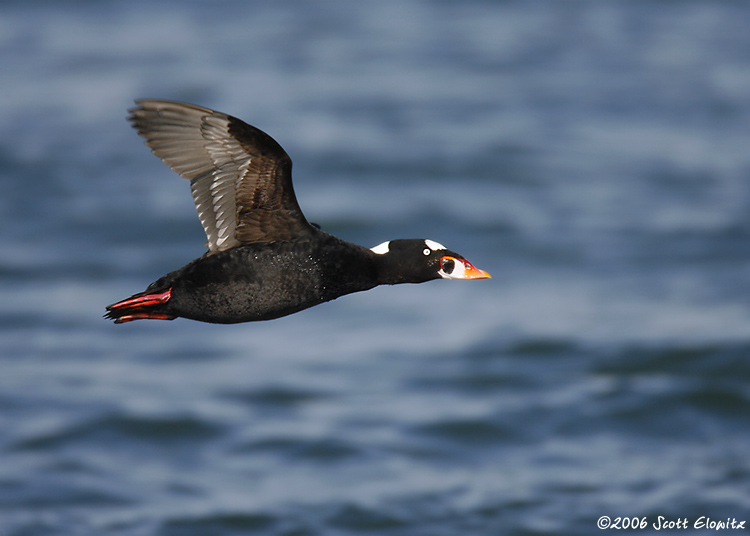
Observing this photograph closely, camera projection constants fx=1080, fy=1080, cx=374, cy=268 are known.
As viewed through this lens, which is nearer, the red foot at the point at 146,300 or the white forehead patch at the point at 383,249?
the red foot at the point at 146,300

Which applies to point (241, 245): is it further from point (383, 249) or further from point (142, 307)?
point (383, 249)

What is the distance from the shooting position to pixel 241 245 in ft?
24.7

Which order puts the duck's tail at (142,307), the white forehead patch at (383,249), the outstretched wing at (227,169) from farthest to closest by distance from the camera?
the white forehead patch at (383,249) → the duck's tail at (142,307) → the outstretched wing at (227,169)

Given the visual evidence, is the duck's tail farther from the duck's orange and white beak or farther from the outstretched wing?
the duck's orange and white beak

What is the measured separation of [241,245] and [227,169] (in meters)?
0.54

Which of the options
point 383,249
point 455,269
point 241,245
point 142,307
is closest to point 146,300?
point 142,307

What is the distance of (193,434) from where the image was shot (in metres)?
20.7

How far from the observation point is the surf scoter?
7.25 metres

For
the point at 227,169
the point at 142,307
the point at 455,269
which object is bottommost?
the point at 142,307

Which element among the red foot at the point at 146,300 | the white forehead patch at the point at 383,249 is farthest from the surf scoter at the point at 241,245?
the white forehead patch at the point at 383,249

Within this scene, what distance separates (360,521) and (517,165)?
1522 cm

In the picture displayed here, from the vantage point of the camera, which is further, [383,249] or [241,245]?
[383,249]

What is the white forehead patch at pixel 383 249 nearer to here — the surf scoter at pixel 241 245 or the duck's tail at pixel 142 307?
the surf scoter at pixel 241 245

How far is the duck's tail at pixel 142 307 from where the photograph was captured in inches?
286
